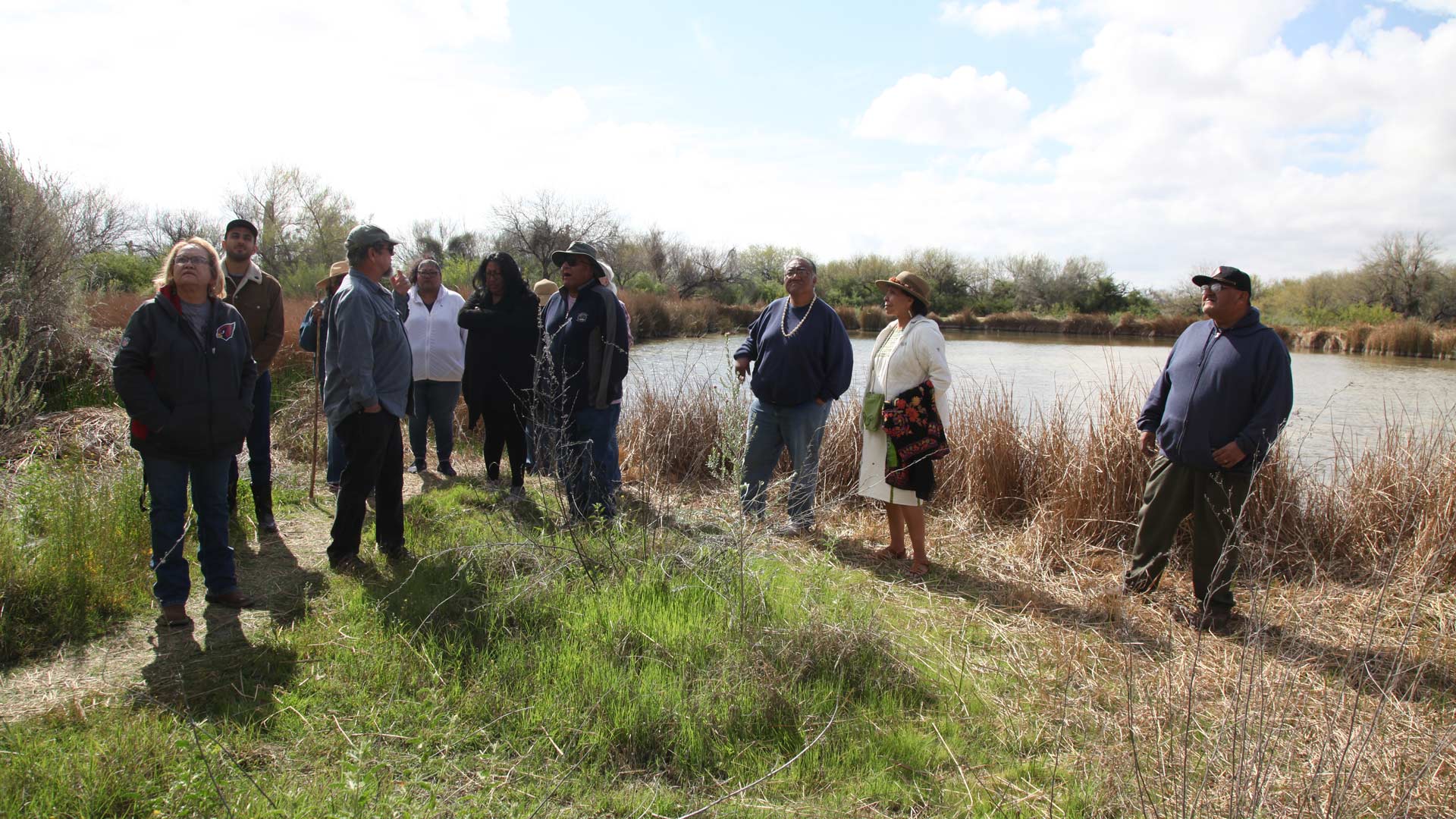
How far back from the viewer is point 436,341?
248 inches

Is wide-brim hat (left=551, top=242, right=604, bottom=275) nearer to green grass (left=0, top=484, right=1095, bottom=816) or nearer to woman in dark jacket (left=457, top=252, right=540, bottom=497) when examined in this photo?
woman in dark jacket (left=457, top=252, right=540, bottom=497)

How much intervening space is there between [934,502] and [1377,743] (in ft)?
12.7

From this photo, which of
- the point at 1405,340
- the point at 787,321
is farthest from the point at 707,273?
the point at 787,321

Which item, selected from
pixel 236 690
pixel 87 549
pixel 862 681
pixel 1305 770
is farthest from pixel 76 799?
pixel 1305 770

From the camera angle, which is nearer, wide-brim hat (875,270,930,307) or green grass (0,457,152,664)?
green grass (0,457,152,664)

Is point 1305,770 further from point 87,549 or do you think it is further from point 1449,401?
point 1449,401

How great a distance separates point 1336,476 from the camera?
5262mm

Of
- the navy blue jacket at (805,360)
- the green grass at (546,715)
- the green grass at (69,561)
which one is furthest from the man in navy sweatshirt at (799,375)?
the green grass at (69,561)

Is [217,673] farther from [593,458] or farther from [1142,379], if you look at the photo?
[1142,379]

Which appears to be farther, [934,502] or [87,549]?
[934,502]

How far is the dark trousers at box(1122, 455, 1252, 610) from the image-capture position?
4.03m

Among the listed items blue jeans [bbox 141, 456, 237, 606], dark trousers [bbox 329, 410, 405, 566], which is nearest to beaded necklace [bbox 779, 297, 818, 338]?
dark trousers [bbox 329, 410, 405, 566]

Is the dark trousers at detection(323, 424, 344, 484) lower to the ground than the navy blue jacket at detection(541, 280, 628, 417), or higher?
lower

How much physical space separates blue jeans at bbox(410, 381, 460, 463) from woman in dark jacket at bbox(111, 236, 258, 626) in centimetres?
278
